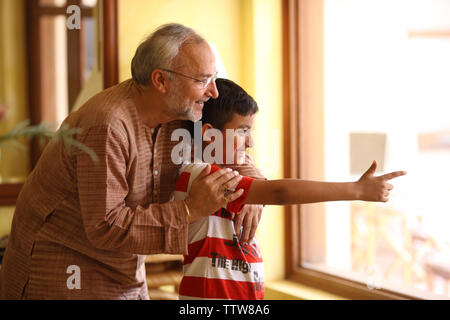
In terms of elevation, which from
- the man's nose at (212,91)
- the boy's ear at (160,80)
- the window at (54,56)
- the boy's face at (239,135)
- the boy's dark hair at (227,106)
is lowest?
the boy's face at (239,135)

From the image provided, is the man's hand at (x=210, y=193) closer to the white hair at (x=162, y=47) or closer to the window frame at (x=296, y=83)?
the white hair at (x=162, y=47)

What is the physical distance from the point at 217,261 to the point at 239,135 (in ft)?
0.92

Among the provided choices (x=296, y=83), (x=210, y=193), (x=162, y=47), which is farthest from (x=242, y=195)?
(x=296, y=83)

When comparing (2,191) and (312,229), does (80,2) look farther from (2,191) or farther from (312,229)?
(312,229)

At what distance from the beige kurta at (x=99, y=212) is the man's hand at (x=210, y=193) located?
0.11ft

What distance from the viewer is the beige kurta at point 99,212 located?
1.13 metres

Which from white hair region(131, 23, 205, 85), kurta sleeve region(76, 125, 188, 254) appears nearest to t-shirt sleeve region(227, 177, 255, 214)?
kurta sleeve region(76, 125, 188, 254)

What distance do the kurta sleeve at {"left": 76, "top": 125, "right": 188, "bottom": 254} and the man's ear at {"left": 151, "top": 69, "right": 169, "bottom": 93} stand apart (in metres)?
0.14

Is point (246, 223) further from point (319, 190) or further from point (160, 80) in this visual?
point (160, 80)

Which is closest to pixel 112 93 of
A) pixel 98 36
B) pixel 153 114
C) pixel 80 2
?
pixel 153 114

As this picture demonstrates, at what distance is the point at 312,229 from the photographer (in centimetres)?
242

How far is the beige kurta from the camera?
1.13 metres

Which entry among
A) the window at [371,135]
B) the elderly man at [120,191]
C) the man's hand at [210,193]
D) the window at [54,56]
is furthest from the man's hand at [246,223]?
the window at [54,56]

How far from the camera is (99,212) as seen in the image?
3.71ft
